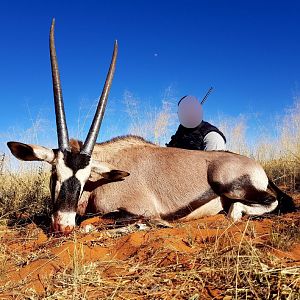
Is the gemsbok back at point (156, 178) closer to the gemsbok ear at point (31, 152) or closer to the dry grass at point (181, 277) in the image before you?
the gemsbok ear at point (31, 152)

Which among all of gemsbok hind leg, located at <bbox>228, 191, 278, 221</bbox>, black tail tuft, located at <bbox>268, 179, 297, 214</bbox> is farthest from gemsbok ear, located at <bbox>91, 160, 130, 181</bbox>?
black tail tuft, located at <bbox>268, 179, 297, 214</bbox>

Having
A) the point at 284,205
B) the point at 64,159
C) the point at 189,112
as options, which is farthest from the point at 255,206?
the point at 189,112

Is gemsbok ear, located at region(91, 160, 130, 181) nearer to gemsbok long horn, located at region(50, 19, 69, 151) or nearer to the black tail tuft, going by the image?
gemsbok long horn, located at region(50, 19, 69, 151)

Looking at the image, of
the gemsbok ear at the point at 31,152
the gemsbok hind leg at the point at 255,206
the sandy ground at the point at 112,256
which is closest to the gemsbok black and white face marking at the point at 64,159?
the gemsbok ear at the point at 31,152

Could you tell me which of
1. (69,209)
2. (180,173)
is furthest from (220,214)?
(69,209)

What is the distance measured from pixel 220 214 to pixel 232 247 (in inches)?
79.0

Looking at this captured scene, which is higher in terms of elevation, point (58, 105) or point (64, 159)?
point (58, 105)

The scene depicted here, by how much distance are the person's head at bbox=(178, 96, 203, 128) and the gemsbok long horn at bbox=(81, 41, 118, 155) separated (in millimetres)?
2066

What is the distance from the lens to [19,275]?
7.32ft

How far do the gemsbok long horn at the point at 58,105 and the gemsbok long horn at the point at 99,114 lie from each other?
0.21 meters

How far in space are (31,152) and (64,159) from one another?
16.3 inches

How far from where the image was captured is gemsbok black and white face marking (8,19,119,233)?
10.6ft

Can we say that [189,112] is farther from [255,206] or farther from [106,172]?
[106,172]

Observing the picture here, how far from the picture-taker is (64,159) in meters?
3.48
